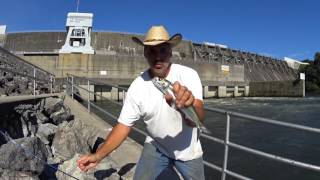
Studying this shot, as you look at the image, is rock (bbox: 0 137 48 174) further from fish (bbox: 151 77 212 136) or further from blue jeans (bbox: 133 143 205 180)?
fish (bbox: 151 77 212 136)

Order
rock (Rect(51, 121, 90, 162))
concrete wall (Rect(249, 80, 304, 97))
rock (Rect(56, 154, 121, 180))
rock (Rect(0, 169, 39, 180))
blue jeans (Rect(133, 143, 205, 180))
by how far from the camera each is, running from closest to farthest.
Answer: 1. blue jeans (Rect(133, 143, 205, 180))
2. rock (Rect(0, 169, 39, 180))
3. rock (Rect(56, 154, 121, 180))
4. rock (Rect(51, 121, 90, 162))
5. concrete wall (Rect(249, 80, 304, 97))

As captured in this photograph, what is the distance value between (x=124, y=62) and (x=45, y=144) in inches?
1643

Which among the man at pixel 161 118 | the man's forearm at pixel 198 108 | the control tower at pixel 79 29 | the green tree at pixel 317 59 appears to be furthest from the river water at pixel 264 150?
the green tree at pixel 317 59

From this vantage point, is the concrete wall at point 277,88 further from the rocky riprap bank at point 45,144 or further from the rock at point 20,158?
the rock at point 20,158

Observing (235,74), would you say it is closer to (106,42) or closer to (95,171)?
(106,42)

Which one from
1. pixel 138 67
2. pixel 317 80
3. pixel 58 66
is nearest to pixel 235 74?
pixel 138 67

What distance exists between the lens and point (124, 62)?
156ft

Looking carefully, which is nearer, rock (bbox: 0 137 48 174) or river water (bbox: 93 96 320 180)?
rock (bbox: 0 137 48 174)

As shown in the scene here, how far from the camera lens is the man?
264cm

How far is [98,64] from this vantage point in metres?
46.6

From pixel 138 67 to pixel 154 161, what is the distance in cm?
4527

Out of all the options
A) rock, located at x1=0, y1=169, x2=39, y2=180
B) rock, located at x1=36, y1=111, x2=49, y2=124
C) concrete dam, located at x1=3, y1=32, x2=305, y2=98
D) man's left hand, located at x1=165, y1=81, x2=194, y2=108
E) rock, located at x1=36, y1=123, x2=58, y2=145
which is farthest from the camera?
concrete dam, located at x1=3, y1=32, x2=305, y2=98

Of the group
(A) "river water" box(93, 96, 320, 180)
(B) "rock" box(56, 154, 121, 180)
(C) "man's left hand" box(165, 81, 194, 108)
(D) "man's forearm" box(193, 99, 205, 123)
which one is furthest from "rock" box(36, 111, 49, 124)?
(C) "man's left hand" box(165, 81, 194, 108)

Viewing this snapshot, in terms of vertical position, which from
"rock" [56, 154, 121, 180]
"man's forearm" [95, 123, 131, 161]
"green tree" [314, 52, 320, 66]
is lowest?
"rock" [56, 154, 121, 180]
